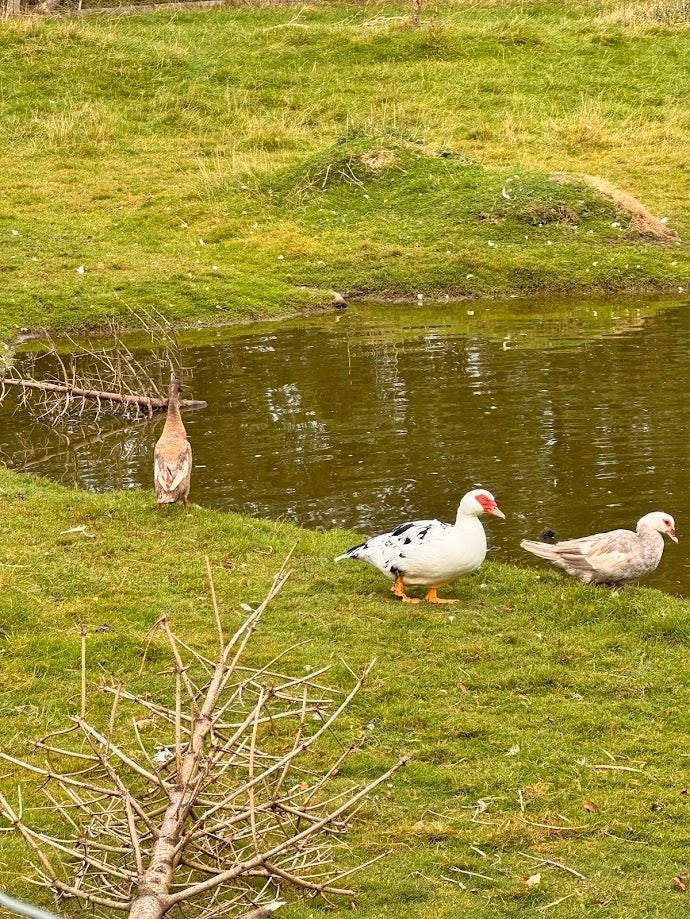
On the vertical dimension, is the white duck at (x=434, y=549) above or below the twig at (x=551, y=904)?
above

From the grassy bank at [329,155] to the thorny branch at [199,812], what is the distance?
13.5 m

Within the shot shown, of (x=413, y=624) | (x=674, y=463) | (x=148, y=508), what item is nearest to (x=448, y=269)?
(x=674, y=463)

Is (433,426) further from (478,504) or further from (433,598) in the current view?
(478,504)

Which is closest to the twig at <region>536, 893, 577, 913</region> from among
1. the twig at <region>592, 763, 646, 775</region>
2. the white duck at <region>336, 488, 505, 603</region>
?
the twig at <region>592, 763, 646, 775</region>

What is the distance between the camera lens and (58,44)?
3281 cm

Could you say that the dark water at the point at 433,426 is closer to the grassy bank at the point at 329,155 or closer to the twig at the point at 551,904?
the grassy bank at the point at 329,155

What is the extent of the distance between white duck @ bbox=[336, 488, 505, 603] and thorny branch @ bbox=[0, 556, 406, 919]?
1.55 metres

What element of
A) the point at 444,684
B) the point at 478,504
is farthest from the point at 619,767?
the point at 478,504

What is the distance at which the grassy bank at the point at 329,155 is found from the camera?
21.8 metres

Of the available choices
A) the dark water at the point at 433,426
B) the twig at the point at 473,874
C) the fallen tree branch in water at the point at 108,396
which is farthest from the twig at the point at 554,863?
the fallen tree branch in water at the point at 108,396

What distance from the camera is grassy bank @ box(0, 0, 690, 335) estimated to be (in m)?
21.8

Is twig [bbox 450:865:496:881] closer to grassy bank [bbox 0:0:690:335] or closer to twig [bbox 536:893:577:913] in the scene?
twig [bbox 536:893:577:913]

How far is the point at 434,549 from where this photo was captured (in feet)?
30.5

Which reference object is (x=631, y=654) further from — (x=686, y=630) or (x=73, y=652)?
(x=73, y=652)
